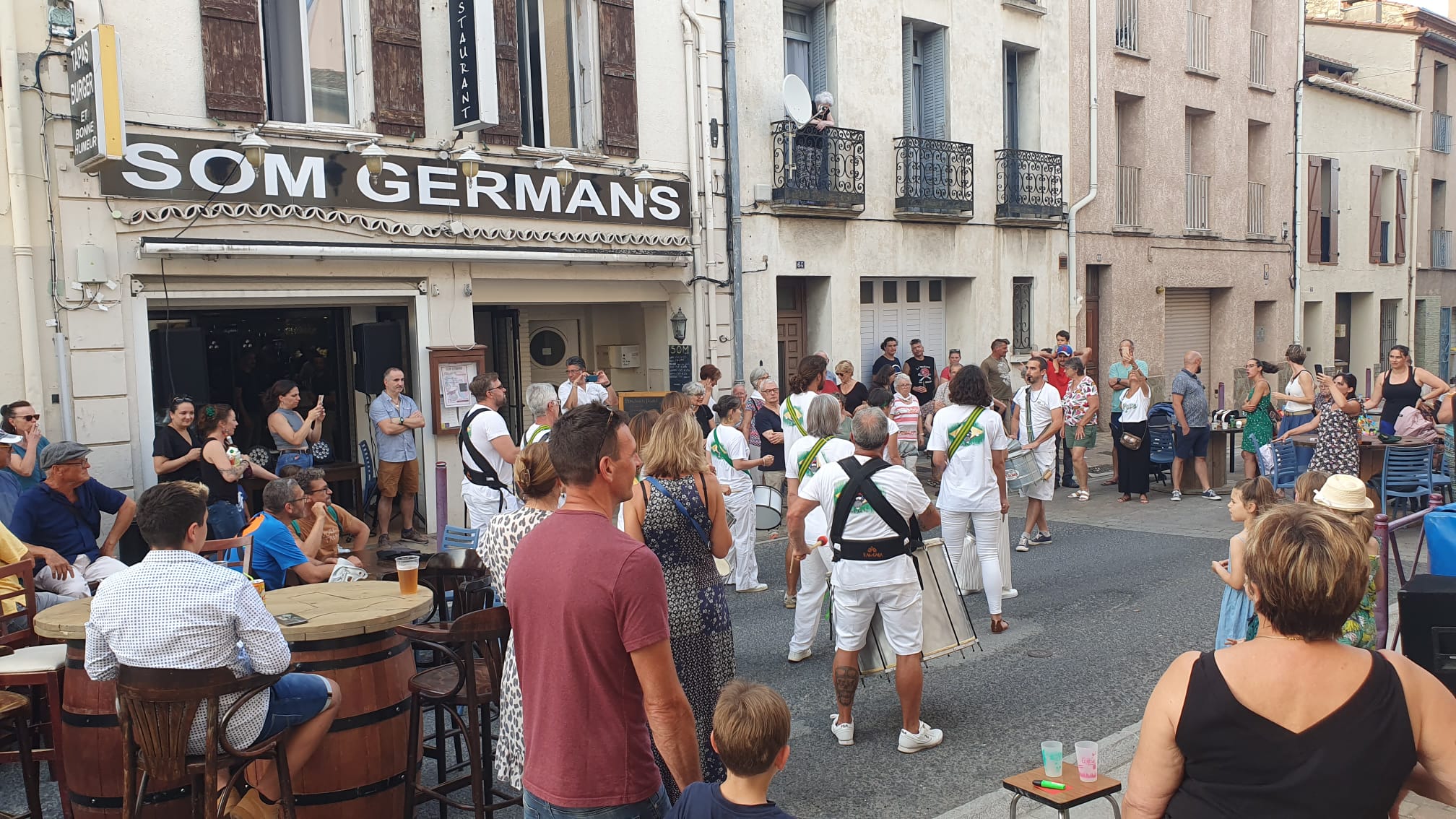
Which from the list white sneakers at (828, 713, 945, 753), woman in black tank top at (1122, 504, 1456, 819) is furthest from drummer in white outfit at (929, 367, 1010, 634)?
woman in black tank top at (1122, 504, 1456, 819)

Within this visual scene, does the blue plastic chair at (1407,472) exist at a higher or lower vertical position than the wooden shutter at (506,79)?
lower

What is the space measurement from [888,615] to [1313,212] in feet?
75.4

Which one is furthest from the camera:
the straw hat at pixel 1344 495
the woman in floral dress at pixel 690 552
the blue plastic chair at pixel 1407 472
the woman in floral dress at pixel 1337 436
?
the blue plastic chair at pixel 1407 472

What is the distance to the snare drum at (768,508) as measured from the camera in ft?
23.7

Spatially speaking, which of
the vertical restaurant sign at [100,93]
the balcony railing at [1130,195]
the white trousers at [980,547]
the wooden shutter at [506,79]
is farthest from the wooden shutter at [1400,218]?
the vertical restaurant sign at [100,93]

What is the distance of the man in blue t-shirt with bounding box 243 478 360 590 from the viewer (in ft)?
19.5

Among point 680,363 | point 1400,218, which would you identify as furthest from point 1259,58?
point 680,363

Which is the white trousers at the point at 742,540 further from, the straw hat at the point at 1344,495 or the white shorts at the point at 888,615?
the straw hat at the point at 1344,495

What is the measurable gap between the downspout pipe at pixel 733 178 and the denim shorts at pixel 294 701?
32.4 feet

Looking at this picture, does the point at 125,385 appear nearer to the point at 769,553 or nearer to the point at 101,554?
the point at 101,554

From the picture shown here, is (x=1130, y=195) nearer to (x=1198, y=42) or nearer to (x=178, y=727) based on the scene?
(x=1198, y=42)

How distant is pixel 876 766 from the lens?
516 cm

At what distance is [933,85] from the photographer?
55.0 feet

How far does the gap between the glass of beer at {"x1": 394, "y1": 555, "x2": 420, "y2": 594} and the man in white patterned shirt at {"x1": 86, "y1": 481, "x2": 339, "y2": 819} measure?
753 millimetres
